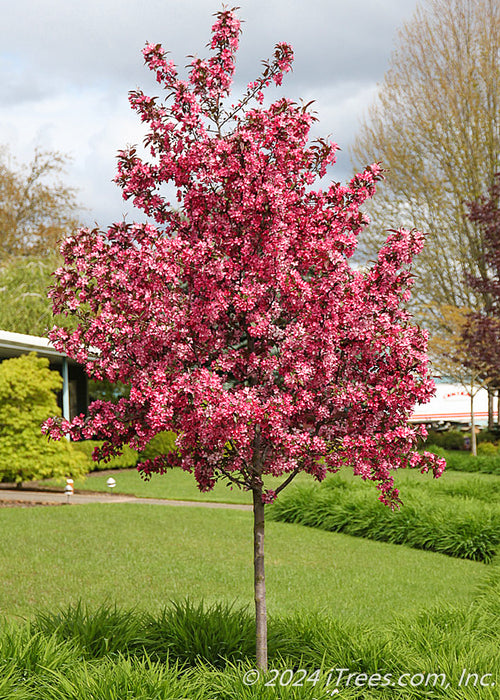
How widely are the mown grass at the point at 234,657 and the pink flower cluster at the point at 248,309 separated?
124 cm

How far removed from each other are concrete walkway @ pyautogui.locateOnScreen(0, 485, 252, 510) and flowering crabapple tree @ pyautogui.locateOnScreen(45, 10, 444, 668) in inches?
427

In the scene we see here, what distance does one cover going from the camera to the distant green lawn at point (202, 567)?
8.48m

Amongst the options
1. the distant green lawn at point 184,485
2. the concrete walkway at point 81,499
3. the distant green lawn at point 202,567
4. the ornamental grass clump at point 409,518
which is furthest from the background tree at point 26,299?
the ornamental grass clump at point 409,518

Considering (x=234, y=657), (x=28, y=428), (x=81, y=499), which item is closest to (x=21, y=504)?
(x=81, y=499)

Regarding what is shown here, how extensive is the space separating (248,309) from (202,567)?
615cm

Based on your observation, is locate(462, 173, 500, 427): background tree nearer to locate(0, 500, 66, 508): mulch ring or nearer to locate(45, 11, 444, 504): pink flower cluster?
locate(0, 500, 66, 508): mulch ring

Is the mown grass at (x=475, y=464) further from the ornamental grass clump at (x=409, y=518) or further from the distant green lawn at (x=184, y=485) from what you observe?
the ornamental grass clump at (x=409, y=518)

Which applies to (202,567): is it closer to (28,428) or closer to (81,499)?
(81,499)

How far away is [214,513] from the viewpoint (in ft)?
47.9

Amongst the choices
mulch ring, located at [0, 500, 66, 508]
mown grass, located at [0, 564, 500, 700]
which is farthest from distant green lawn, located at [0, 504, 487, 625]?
mulch ring, located at [0, 500, 66, 508]

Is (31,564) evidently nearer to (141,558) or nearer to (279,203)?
(141,558)

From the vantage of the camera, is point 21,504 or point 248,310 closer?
point 248,310

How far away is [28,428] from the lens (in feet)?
56.1

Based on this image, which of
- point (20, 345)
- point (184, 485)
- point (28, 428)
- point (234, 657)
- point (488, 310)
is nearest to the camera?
point (234, 657)
